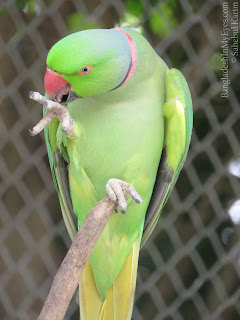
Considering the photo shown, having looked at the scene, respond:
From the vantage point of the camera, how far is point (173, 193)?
1664 mm

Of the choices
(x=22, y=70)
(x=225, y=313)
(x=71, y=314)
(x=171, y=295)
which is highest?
(x=22, y=70)

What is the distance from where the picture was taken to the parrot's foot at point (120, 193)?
2.46 ft

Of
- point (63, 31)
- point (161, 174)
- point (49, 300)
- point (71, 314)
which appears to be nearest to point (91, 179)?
point (161, 174)

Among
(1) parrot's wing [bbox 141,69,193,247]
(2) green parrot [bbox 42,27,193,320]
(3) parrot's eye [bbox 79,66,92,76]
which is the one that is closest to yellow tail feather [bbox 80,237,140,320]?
(2) green parrot [bbox 42,27,193,320]

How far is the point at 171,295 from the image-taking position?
169cm

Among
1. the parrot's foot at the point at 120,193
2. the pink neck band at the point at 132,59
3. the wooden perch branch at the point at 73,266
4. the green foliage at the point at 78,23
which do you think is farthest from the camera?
the green foliage at the point at 78,23

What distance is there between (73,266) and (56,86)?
26 cm

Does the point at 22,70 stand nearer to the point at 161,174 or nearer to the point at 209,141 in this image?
the point at 209,141

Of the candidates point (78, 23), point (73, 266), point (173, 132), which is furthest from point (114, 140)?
point (78, 23)

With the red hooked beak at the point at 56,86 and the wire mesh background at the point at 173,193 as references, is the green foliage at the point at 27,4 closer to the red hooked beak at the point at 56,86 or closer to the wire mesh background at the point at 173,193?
the wire mesh background at the point at 173,193

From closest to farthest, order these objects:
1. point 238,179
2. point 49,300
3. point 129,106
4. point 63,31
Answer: point 49,300 < point 129,106 < point 63,31 < point 238,179

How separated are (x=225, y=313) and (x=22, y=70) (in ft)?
3.14

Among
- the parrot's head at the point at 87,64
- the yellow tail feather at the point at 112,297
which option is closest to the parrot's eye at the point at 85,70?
the parrot's head at the point at 87,64

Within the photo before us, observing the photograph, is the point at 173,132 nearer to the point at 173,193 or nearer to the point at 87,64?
the point at 87,64
